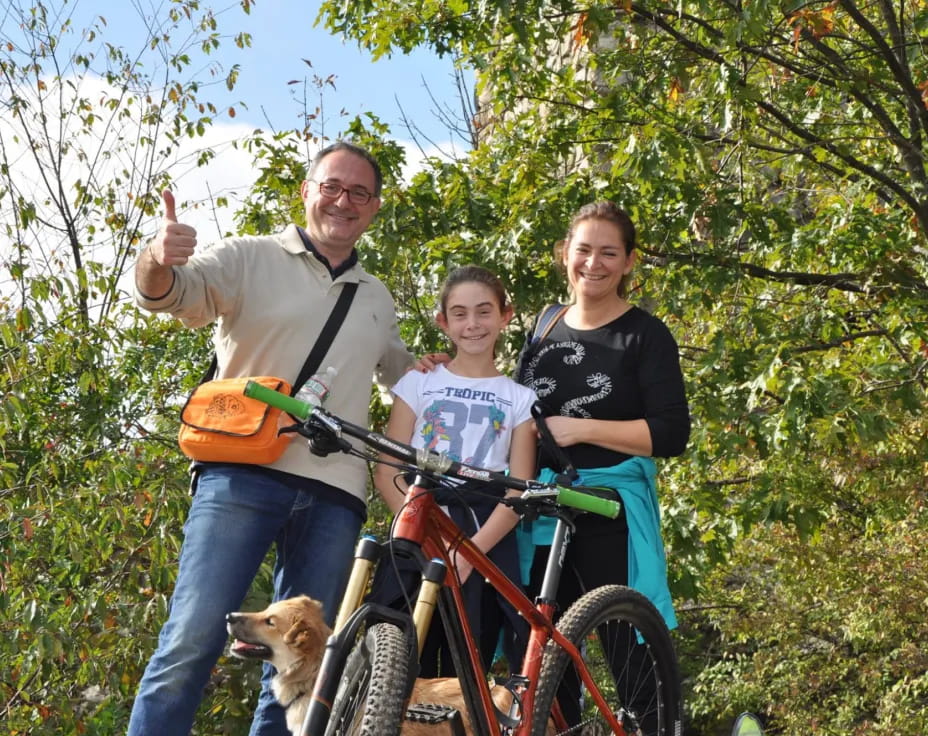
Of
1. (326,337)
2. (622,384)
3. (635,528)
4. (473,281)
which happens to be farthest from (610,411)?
(326,337)

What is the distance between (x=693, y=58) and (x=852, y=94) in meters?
1.10

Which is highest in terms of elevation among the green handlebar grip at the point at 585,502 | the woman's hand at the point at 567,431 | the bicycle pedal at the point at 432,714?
the woman's hand at the point at 567,431

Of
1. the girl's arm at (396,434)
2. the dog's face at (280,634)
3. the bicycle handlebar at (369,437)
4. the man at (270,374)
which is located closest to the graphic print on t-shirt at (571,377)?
the girl's arm at (396,434)

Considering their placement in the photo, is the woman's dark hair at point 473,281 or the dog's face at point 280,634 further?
the woman's dark hair at point 473,281

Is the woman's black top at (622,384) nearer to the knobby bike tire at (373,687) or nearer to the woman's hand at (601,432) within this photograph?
the woman's hand at (601,432)

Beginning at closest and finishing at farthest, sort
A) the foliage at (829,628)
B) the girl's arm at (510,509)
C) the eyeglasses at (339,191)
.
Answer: the girl's arm at (510,509), the eyeglasses at (339,191), the foliage at (829,628)

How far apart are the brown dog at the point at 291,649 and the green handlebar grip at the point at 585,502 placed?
1.86 feet

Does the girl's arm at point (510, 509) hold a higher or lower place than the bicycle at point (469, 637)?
higher

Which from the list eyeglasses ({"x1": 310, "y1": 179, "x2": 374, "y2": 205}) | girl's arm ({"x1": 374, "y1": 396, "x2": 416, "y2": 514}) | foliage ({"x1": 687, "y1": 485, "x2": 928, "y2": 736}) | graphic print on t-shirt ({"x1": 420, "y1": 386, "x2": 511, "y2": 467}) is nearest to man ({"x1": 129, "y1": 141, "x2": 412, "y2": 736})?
eyeglasses ({"x1": 310, "y1": 179, "x2": 374, "y2": 205})

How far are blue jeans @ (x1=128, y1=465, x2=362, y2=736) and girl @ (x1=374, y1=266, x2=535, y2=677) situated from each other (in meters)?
0.28

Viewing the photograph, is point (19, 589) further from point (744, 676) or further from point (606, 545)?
point (744, 676)

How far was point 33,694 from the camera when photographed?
19.5ft

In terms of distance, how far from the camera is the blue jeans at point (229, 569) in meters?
3.20

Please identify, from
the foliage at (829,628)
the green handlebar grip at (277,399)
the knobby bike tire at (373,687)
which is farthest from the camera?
the foliage at (829,628)
